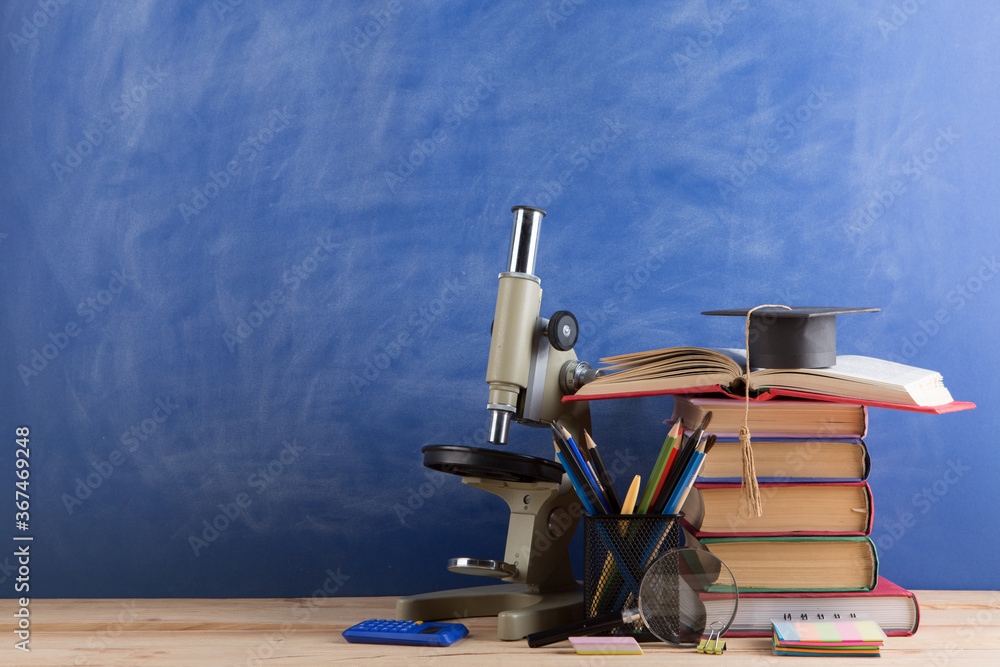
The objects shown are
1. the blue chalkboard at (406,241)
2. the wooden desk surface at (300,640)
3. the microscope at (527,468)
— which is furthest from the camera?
the blue chalkboard at (406,241)

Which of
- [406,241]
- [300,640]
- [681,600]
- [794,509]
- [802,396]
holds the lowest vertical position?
[300,640]

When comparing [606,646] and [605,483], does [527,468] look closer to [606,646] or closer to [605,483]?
[605,483]

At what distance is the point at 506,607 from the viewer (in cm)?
98

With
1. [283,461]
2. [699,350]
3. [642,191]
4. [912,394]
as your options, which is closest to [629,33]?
[642,191]

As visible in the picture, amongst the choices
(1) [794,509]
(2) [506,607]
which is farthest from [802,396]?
(2) [506,607]

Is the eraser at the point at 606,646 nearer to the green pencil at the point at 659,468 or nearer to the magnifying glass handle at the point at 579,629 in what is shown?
the magnifying glass handle at the point at 579,629

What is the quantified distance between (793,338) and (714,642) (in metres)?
0.35

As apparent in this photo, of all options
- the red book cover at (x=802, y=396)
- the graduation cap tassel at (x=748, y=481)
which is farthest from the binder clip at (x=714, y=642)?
the red book cover at (x=802, y=396)

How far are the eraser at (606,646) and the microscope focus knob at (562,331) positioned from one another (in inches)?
13.9

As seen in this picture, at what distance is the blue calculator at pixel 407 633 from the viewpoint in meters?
0.83

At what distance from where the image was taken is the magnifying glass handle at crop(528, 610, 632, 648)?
830 mm

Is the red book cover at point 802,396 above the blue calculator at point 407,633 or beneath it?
above

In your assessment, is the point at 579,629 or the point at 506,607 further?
the point at 506,607

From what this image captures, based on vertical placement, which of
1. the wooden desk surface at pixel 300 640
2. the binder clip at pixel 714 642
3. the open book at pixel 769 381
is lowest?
the wooden desk surface at pixel 300 640
